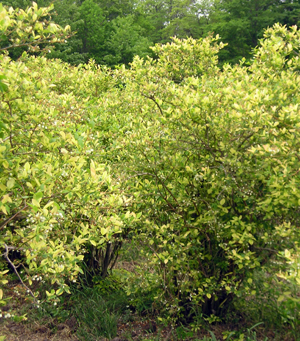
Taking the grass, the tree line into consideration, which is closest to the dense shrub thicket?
the grass

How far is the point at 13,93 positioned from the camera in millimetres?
2203

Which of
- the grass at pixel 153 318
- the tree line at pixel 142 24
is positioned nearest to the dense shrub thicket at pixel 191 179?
the grass at pixel 153 318

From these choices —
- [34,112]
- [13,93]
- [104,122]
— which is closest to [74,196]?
[34,112]

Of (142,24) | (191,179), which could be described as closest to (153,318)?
(191,179)

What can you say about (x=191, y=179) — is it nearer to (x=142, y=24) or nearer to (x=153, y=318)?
(x=153, y=318)

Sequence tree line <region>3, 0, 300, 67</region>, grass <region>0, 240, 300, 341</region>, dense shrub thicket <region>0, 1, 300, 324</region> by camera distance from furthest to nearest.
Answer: tree line <region>3, 0, 300, 67</region> < grass <region>0, 240, 300, 341</region> < dense shrub thicket <region>0, 1, 300, 324</region>

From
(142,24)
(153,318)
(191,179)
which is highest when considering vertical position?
(142,24)

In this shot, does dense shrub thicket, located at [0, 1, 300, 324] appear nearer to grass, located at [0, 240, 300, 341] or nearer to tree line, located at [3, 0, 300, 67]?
grass, located at [0, 240, 300, 341]

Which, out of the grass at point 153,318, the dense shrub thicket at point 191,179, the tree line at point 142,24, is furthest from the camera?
the tree line at point 142,24

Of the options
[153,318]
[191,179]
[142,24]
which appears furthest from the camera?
[142,24]

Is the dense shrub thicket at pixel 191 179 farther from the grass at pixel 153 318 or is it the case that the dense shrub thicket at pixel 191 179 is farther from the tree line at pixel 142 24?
the tree line at pixel 142 24

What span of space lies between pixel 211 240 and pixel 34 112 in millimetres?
2312

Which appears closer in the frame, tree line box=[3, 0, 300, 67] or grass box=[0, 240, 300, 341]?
grass box=[0, 240, 300, 341]

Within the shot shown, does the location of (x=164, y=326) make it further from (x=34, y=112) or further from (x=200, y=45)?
(x=200, y=45)
